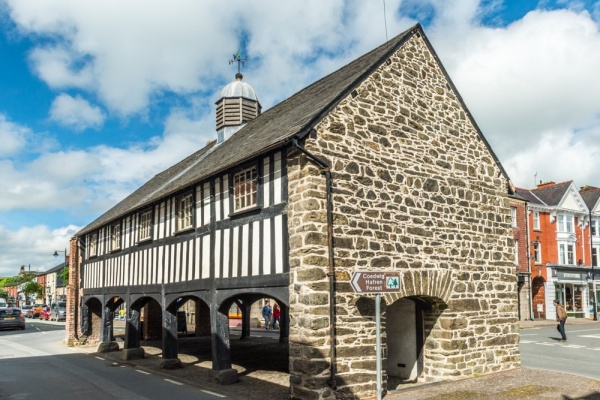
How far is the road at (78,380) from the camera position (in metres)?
11.6

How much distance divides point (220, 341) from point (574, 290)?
34572 mm

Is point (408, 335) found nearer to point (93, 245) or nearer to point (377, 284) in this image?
point (377, 284)

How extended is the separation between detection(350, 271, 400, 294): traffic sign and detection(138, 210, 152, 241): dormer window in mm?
10095

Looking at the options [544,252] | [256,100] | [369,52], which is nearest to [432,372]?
[369,52]

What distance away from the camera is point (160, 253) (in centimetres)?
1614

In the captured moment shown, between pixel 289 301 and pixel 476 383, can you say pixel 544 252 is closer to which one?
pixel 476 383

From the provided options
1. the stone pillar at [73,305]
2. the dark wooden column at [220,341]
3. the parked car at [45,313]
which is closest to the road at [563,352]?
the dark wooden column at [220,341]

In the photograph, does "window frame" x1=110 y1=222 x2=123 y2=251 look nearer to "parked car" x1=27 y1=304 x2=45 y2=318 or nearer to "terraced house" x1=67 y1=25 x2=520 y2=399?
"terraced house" x1=67 y1=25 x2=520 y2=399

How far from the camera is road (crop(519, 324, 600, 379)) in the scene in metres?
14.0

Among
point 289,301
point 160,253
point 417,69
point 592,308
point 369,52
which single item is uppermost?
point 369,52

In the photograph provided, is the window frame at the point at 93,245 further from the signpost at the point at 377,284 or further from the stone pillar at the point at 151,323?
the signpost at the point at 377,284

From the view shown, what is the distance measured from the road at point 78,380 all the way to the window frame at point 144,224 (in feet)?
13.1

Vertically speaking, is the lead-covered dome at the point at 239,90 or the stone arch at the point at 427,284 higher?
the lead-covered dome at the point at 239,90

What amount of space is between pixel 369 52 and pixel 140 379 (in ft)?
34.6
